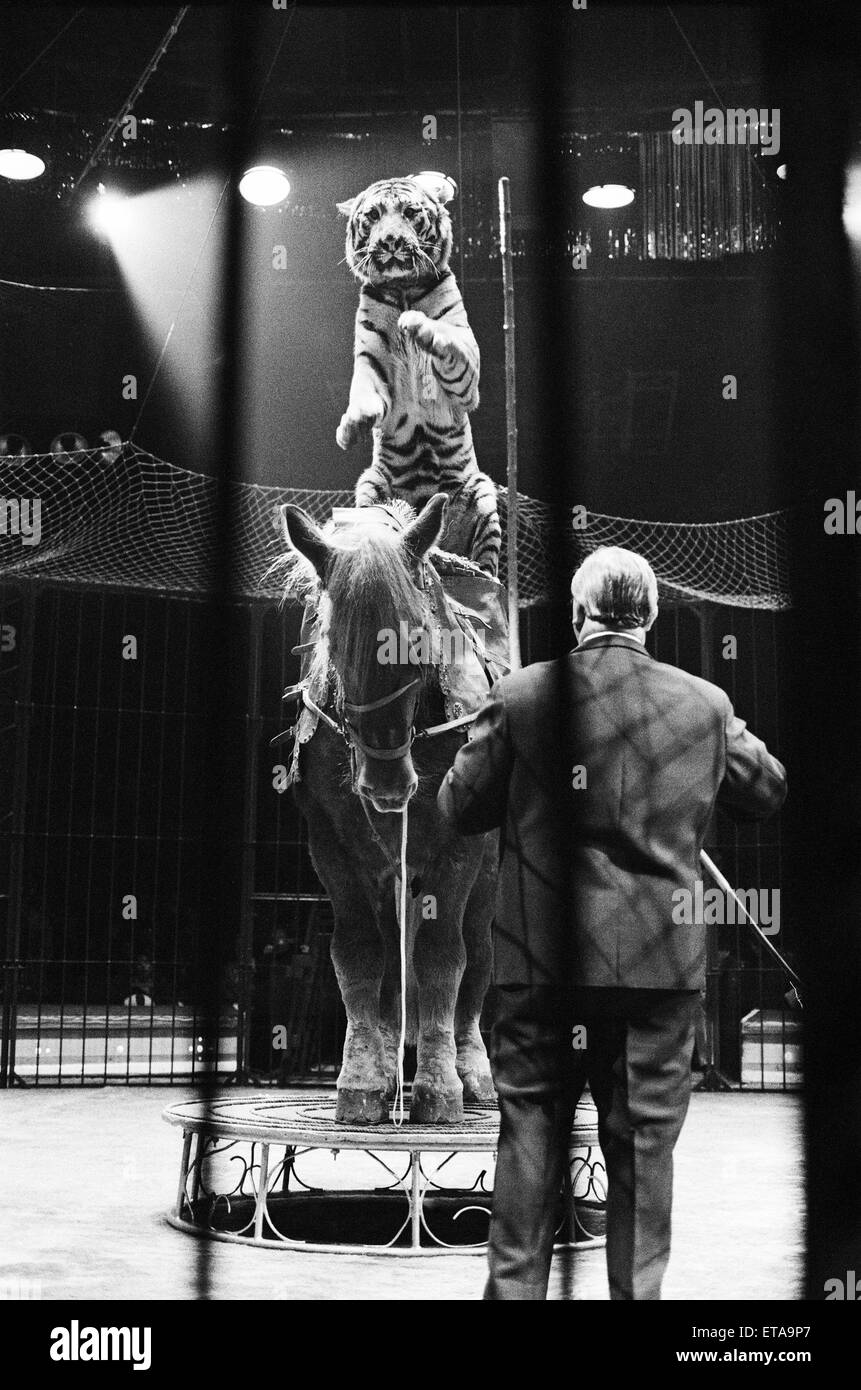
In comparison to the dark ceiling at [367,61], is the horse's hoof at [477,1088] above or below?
below

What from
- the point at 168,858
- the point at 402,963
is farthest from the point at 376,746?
the point at 168,858

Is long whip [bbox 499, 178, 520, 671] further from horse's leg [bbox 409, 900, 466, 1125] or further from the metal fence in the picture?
the metal fence

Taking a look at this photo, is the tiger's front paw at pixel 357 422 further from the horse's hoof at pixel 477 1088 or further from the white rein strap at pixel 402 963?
the horse's hoof at pixel 477 1088

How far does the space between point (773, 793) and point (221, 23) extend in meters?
5.20

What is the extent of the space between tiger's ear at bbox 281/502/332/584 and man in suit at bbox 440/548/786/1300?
0.96 meters

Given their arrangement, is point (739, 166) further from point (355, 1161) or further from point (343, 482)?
point (355, 1161)

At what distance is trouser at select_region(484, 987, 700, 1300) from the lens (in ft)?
8.04

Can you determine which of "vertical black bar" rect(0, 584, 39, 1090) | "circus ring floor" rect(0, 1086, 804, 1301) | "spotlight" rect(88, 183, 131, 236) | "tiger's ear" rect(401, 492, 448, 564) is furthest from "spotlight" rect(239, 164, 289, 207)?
"circus ring floor" rect(0, 1086, 804, 1301)

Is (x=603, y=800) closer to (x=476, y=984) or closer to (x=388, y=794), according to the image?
(x=388, y=794)

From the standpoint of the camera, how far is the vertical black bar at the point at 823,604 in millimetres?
2875

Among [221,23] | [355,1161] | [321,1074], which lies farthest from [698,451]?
[355,1161]

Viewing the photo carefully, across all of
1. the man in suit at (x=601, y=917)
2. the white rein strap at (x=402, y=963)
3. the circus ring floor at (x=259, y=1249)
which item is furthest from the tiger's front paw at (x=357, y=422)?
the circus ring floor at (x=259, y=1249)

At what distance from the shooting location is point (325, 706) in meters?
3.92

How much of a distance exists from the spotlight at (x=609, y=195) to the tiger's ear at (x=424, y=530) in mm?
4798
